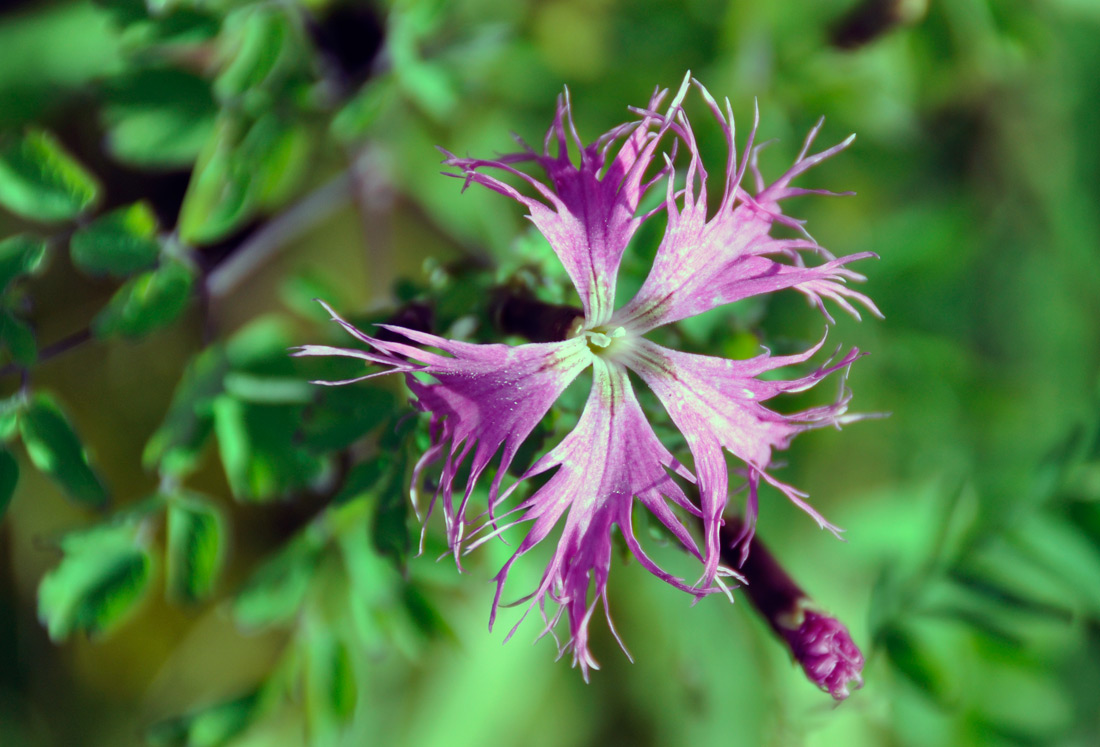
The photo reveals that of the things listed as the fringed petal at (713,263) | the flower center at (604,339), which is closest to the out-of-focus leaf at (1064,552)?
the fringed petal at (713,263)

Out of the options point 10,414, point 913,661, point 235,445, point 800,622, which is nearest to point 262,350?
point 235,445

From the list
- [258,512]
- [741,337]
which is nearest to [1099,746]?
[741,337]

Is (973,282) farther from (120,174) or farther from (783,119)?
(120,174)

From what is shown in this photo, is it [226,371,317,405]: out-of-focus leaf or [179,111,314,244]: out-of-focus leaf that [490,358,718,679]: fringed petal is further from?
[179,111,314,244]: out-of-focus leaf

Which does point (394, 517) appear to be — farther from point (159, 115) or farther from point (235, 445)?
point (159, 115)

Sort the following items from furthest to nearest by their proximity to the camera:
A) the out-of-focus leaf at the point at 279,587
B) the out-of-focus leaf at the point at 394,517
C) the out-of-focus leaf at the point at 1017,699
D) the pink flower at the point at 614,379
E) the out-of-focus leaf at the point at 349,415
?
the out-of-focus leaf at the point at 1017,699 < the out-of-focus leaf at the point at 279,587 < the out-of-focus leaf at the point at 349,415 < the out-of-focus leaf at the point at 394,517 < the pink flower at the point at 614,379

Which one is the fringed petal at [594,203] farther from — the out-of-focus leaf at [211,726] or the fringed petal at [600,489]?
the out-of-focus leaf at [211,726]
